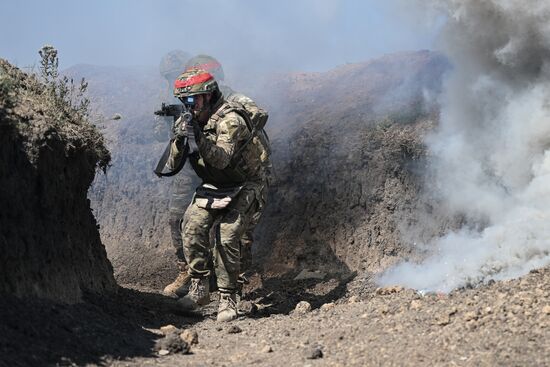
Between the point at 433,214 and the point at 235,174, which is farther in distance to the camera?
the point at 433,214

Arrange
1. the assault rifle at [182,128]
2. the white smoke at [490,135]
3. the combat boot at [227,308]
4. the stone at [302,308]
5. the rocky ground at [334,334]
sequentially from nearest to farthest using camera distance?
the rocky ground at [334,334] < the assault rifle at [182,128] < the combat boot at [227,308] < the stone at [302,308] < the white smoke at [490,135]

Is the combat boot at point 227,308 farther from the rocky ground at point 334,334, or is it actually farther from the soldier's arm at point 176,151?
the soldier's arm at point 176,151

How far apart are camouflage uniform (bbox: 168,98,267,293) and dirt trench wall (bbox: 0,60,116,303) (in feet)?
2.72

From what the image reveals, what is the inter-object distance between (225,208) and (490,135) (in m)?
3.56

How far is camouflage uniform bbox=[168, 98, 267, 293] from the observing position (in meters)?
7.16

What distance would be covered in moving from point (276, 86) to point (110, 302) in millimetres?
8554

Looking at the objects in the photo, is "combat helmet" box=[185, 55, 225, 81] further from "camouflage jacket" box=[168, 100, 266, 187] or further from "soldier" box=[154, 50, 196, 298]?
"camouflage jacket" box=[168, 100, 266, 187]

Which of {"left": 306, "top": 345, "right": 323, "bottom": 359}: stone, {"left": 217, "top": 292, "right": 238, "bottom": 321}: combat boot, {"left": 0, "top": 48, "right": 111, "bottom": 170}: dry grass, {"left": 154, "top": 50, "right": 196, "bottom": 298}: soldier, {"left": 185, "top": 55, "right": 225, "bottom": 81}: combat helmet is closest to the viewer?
{"left": 306, "top": 345, "right": 323, "bottom": 359}: stone

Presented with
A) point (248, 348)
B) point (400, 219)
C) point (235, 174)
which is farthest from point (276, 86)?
point (248, 348)

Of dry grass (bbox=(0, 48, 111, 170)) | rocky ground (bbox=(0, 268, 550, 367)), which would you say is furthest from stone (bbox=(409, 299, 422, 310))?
dry grass (bbox=(0, 48, 111, 170))

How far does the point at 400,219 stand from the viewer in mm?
9898

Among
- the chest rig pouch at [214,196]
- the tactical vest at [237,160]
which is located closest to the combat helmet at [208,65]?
the tactical vest at [237,160]

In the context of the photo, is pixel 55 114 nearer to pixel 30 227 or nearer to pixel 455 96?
pixel 30 227

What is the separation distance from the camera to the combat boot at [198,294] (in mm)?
7434
